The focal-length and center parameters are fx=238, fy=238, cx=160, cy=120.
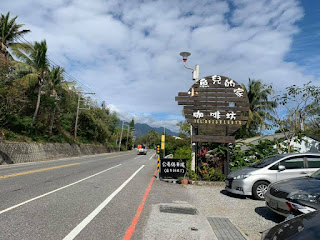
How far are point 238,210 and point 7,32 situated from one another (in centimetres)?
2873

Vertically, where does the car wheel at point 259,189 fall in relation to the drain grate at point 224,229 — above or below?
above

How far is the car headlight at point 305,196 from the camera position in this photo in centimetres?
428

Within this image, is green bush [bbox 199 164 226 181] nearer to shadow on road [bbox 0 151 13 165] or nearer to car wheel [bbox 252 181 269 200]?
car wheel [bbox 252 181 269 200]

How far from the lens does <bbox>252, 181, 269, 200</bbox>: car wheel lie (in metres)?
7.73

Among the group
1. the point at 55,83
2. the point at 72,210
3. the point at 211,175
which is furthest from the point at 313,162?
the point at 55,83

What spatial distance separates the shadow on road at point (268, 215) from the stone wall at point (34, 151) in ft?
65.4

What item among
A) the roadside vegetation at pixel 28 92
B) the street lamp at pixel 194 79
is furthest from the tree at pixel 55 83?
the street lamp at pixel 194 79

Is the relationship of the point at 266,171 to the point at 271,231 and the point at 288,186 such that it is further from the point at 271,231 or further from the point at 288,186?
the point at 271,231

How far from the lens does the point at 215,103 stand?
11742 mm

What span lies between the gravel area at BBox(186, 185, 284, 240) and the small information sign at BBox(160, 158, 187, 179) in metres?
1.95

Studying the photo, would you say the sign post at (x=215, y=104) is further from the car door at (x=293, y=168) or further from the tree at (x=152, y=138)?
the tree at (x=152, y=138)

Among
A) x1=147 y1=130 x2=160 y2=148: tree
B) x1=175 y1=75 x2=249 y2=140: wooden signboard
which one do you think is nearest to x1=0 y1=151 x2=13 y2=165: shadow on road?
x1=175 y1=75 x2=249 y2=140: wooden signboard

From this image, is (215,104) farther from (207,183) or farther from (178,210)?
(178,210)

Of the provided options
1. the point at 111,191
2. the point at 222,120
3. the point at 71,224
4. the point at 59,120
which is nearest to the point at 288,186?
the point at 71,224
